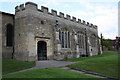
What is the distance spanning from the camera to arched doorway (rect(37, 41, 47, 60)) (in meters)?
21.5

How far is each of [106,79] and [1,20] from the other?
1648cm

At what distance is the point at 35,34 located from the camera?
20.0 m

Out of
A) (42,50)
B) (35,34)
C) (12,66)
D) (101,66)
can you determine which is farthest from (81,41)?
(12,66)

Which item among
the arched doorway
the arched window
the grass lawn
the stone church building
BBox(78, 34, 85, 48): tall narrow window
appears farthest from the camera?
BBox(78, 34, 85, 48): tall narrow window

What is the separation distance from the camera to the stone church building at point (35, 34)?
19.4 m

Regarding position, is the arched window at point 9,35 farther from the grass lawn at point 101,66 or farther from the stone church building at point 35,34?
the grass lawn at point 101,66

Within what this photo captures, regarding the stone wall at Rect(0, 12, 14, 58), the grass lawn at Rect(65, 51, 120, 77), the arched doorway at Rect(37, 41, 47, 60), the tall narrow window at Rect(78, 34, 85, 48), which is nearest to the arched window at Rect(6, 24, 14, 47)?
the stone wall at Rect(0, 12, 14, 58)

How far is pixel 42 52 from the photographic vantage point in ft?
71.7

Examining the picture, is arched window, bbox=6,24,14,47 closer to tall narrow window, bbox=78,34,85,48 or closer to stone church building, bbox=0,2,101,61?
stone church building, bbox=0,2,101,61

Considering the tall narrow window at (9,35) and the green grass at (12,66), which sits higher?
the tall narrow window at (9,35)

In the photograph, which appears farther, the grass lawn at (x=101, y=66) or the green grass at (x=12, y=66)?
the green grass at (x=12, y=66)

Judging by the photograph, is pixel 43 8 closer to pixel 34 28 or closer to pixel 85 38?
pixel 34 28

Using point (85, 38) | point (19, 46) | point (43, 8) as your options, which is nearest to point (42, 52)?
point (19, 46)

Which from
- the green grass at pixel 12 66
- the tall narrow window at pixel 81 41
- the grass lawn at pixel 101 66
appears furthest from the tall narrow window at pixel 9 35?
the tall narrow window at pixel 81 41
